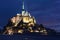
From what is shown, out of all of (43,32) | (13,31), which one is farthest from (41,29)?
(13,31)

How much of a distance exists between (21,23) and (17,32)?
13566mm

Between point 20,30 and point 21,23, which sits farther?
point 21,23

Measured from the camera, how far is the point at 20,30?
601 feet

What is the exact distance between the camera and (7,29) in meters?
194

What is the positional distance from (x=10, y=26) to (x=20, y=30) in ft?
50.8

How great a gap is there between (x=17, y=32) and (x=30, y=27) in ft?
42.6

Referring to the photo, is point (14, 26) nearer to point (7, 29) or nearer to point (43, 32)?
Answer: point (7, 29)

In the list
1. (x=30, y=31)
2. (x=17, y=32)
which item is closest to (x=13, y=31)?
(x=17, y=32)

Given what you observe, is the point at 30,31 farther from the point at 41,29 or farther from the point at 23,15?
the point at 23,15

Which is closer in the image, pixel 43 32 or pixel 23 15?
pixel 43 32

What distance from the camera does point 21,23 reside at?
196 metres

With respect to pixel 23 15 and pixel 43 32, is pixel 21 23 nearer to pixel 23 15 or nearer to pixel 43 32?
pixel 23 15

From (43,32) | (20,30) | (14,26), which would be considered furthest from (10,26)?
(43,32)

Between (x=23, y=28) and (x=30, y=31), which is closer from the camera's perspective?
(x=30, y=31)
